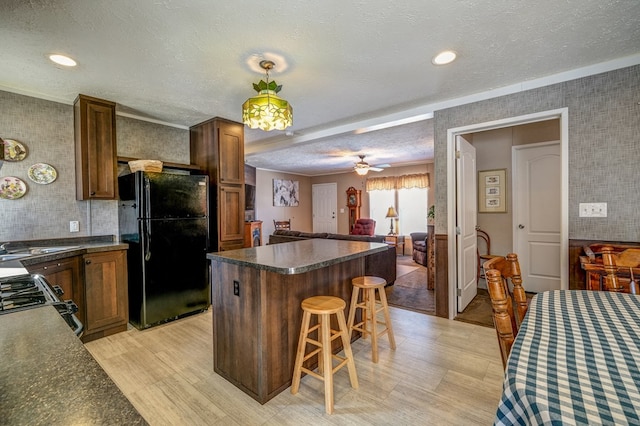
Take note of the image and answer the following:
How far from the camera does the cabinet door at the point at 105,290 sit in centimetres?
269

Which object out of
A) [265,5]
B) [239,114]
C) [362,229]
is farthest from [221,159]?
[362,229]

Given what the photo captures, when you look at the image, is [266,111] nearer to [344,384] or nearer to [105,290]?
[344,384]

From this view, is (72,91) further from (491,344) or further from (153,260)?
(491,344)

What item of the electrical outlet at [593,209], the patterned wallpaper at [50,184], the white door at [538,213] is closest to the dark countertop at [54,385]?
the patterned wallpaper at [50,184]

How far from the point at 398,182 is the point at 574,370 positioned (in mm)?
7031

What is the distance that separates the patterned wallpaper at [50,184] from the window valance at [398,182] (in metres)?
5.85

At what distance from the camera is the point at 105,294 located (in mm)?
2805

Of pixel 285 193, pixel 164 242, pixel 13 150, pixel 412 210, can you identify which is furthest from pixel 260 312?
pixel 285 193

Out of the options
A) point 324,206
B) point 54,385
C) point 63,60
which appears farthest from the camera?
point 324,206

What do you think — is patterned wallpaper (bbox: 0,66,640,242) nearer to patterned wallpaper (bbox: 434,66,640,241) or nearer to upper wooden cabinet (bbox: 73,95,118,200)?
patterned wallpaper (bbox: 434,66,640,241)

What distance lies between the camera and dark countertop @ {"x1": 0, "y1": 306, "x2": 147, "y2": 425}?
468 mm

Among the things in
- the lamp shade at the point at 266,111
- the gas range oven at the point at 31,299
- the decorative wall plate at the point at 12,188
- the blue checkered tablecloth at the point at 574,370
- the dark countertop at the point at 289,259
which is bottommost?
the blue checkered tablecloth at the point at 574,370

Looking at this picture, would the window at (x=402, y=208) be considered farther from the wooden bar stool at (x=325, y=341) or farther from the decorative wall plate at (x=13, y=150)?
the decorative wall plate at (x=13, y=150)

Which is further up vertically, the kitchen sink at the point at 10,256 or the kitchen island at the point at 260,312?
the kitchen sink at the point at 10,256
